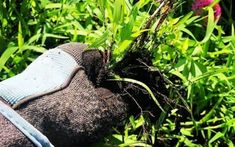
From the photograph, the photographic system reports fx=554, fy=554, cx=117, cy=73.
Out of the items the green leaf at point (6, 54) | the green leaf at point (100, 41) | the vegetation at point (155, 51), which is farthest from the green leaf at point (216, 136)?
the green leaf at point (6, 54)

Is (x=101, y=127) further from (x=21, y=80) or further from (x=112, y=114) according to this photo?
(x=21, y=80)

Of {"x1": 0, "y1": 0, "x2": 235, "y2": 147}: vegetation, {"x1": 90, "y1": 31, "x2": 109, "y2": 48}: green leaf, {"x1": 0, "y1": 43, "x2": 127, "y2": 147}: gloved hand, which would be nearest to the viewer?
{"x1": 0, "y1": 43, "x2": 127, "y2": 147}: gloved hand

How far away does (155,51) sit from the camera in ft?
5.53

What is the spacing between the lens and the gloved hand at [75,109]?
1311 millimetres

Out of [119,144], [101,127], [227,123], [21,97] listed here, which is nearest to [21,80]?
[21,97]

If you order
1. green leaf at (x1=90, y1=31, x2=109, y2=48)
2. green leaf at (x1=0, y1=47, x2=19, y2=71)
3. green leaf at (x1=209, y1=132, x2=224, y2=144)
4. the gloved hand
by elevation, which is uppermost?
green leaf at (x1=90, y1=31, x2=109, y2=48)

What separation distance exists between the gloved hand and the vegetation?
0.07 metres

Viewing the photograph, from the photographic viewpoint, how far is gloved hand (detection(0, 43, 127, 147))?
1311 mm

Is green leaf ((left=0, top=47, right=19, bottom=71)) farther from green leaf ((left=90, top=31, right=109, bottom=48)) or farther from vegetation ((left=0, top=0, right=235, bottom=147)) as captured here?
green leaf ((left=90, top=31, right=109, bottom=48))

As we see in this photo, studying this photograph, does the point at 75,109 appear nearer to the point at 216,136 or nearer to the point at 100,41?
the point at 100,41

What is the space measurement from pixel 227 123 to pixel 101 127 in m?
0.44

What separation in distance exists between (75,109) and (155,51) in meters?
0.40

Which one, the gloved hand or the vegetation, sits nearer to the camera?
the gloved hand

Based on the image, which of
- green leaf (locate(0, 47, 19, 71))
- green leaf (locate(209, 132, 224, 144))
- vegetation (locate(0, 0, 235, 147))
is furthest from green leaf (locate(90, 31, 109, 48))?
green leaf (locate(209, 132, 224, 144))
